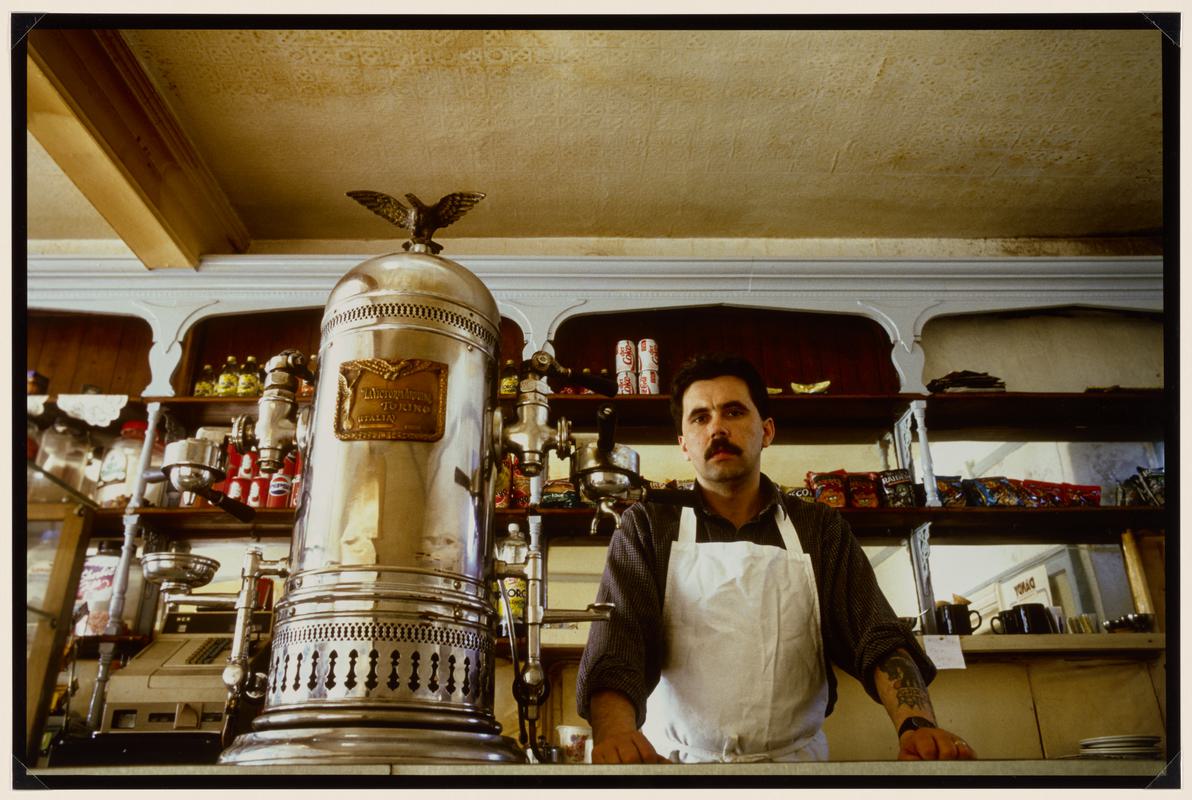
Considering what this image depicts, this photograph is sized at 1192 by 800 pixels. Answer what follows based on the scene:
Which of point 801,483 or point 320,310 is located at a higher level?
point 320,310

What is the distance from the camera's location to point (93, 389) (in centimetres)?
334

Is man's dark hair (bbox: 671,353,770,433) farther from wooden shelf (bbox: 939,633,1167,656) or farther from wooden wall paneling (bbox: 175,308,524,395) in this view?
→ wooden wall paneling (bbox: 175,308,524,395)

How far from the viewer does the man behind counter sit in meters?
1.34

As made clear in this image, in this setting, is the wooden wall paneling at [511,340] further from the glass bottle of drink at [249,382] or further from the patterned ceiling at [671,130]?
the glass bottle of drink at [249,382]

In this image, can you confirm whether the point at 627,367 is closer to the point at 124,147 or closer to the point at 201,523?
the point at 201,523

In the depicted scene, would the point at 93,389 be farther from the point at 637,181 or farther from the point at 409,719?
the point at 409,719

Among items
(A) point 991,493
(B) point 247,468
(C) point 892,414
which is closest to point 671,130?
(C) point 892,414

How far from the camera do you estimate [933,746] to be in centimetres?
108

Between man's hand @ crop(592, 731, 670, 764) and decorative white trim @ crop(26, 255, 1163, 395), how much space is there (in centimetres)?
215

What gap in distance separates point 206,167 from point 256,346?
0.73 metres

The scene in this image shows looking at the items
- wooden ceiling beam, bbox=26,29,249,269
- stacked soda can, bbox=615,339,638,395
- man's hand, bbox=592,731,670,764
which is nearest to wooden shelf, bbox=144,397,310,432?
wooden ceiling beam, bbox=26,29,249,269

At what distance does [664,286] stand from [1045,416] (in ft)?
5.29

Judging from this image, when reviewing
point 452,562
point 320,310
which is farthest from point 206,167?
point 452,562

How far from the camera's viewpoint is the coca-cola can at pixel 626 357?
324 centimetres
